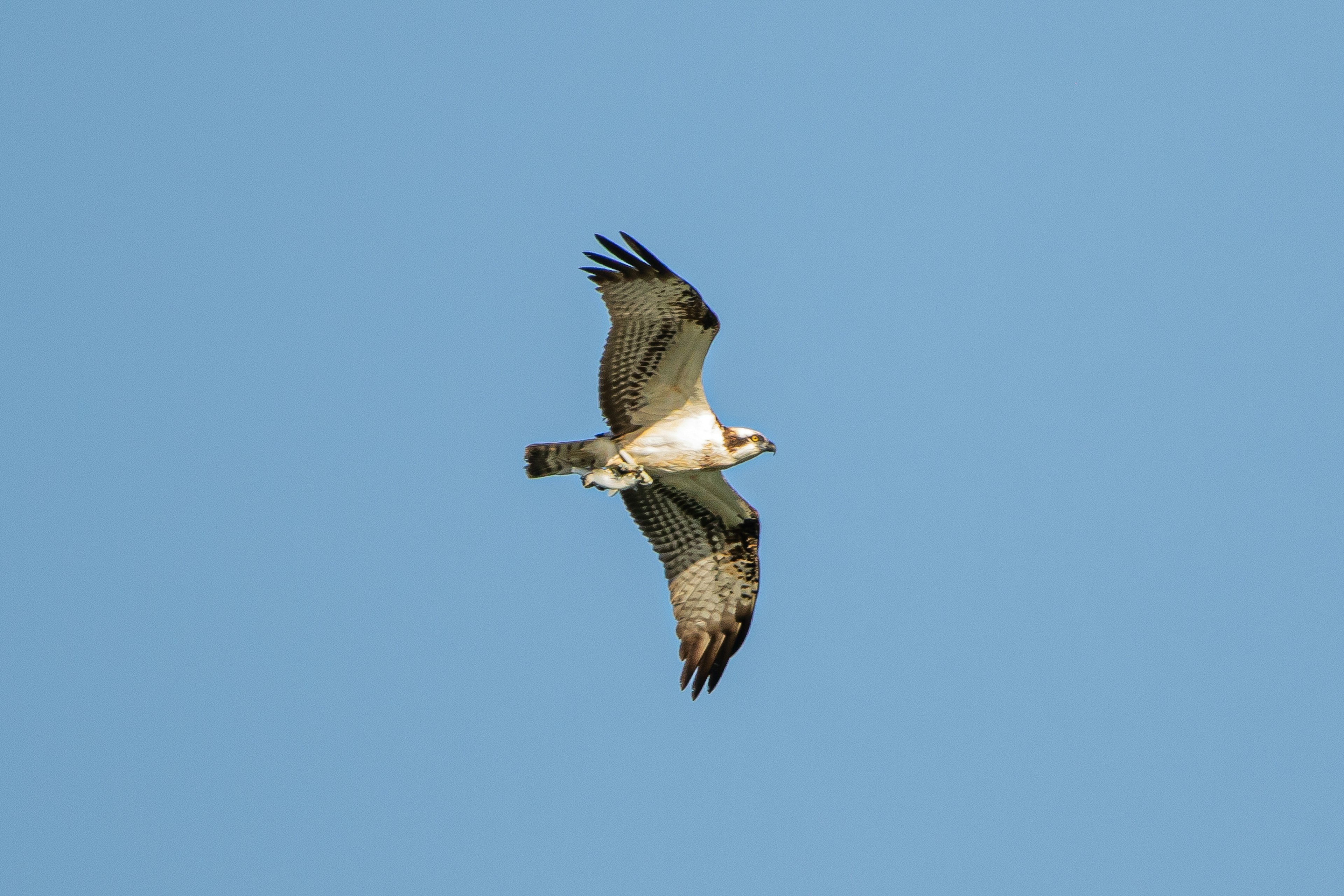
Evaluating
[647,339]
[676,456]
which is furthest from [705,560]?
[647,339]

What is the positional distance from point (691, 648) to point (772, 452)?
2211mm

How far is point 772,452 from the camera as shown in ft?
46.5

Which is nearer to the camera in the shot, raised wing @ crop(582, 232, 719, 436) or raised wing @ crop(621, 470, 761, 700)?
raised wing @ crop(582, 232, 719, 436)

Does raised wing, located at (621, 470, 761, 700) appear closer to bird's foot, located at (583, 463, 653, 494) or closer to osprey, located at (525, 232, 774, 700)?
osprey, located at (525, 232, 774, 700)

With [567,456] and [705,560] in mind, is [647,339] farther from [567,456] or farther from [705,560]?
[705,560]

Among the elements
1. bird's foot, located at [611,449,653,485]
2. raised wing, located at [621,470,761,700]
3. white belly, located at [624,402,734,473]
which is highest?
white belly, located at [624,402,734,473]

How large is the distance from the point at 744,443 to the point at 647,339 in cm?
139

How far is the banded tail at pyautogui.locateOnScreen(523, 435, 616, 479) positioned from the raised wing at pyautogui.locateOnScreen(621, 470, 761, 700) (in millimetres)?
883

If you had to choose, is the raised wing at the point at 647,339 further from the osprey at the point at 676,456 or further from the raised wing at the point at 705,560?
the raised wing at the point at 705,560

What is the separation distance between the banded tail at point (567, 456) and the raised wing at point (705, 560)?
0.88 metres

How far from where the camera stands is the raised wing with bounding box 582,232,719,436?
42.9 feet

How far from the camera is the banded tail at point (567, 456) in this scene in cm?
1383

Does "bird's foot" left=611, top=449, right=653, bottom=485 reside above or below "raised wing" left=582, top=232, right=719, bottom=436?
below

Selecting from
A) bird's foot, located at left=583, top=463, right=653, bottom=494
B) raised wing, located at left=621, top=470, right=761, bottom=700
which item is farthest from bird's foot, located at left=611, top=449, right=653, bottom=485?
raised wing, located at left=621, top=470, right=761, bottom=700
